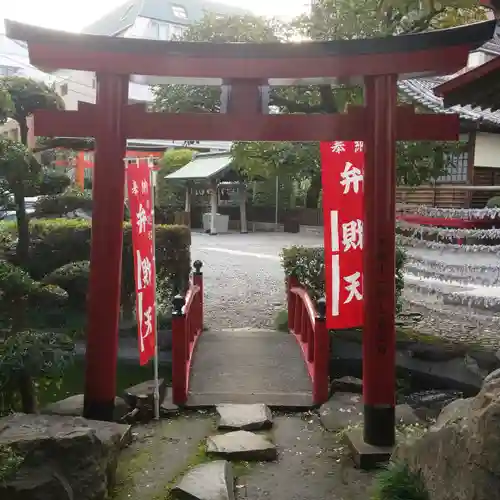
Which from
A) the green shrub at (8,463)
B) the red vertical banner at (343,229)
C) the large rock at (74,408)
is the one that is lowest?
the large rock at (74,408)

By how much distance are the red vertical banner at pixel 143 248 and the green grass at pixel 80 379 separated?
212cm

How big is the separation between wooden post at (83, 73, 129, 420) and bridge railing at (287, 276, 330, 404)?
2.35m

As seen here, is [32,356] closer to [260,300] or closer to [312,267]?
[312,267]

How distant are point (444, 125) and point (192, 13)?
155ft

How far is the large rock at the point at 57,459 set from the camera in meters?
3.54

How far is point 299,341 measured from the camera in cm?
860

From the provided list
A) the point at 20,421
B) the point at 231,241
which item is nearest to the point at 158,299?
the point at 20,421

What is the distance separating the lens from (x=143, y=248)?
5855 mm

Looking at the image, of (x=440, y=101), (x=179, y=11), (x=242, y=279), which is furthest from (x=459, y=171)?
(x=179, y=11)

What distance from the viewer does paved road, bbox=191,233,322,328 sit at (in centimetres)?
1141

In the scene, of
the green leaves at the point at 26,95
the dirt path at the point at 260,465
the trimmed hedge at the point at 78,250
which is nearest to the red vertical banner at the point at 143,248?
the dirt path at the point at 260,465

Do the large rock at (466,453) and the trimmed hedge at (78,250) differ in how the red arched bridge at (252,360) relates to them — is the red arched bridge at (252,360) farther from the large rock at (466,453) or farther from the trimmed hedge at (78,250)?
the large rock at (466,453)

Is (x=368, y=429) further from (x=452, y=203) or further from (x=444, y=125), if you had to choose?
(x=452, y=203)

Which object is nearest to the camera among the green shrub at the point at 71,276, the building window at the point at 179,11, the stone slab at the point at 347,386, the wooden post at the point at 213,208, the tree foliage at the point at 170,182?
the stone slab at the point at 347,386
